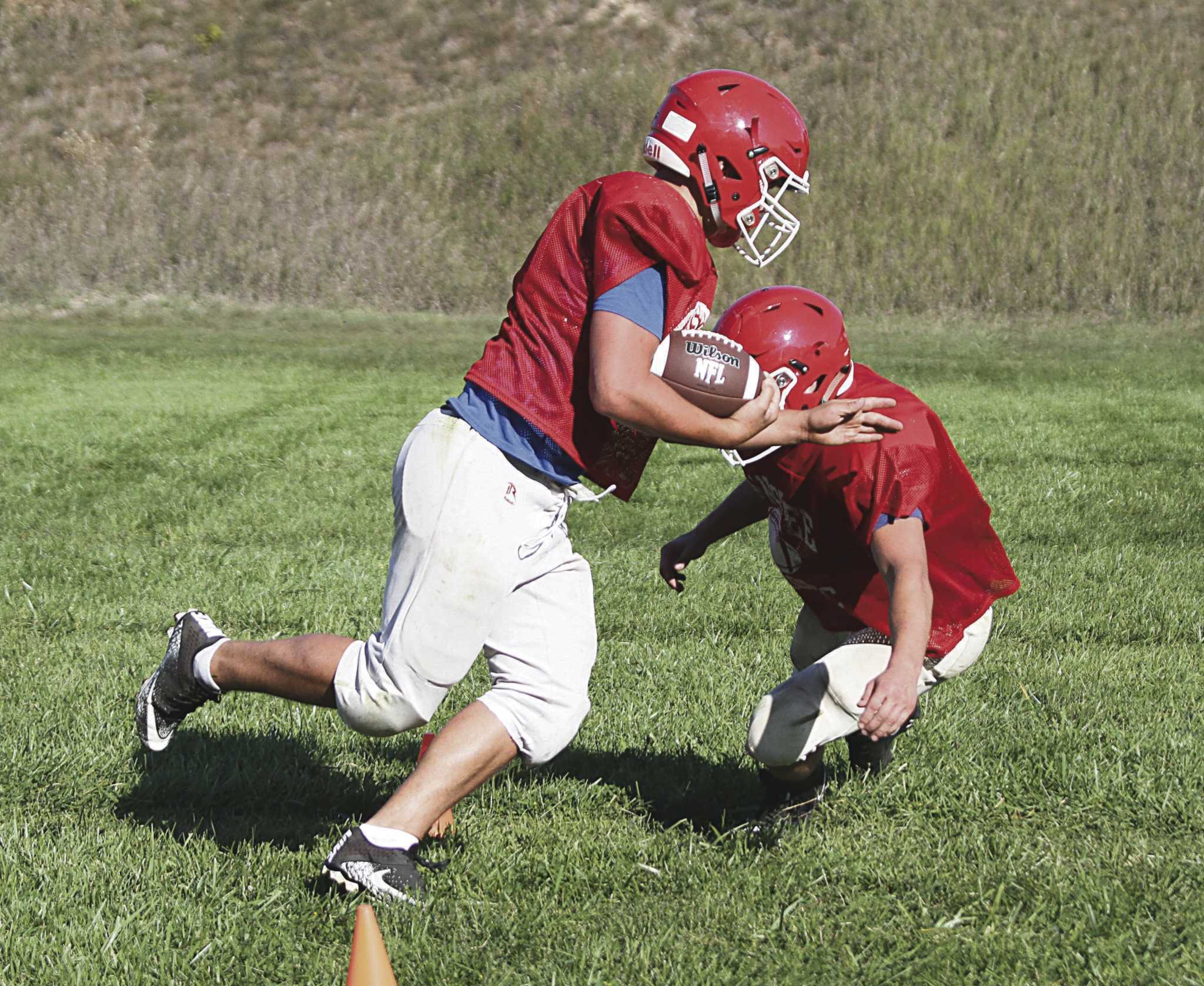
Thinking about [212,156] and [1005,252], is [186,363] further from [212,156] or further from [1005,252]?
[1005,252]

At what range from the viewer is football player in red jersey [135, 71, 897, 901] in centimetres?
314

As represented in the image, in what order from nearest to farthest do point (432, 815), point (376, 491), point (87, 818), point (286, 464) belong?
point (432, 815)
point (87, 818)
point (376, 491)
point (286, 464)

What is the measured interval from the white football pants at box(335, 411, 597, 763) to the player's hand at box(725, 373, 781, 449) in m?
0.49

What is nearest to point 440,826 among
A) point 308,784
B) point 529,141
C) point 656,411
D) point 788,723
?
point 308,784

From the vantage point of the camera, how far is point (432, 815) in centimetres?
326

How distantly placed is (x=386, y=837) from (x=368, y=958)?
2.13 ft

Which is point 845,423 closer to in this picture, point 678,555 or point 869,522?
point 869,522

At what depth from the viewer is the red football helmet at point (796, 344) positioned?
373cm

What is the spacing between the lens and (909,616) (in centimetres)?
327

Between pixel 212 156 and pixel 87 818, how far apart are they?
28932mm

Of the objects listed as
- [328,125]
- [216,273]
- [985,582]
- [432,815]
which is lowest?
[216,273]

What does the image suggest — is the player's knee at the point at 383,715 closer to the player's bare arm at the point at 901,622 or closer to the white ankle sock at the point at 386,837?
the white ankle sock at the point at 386,837

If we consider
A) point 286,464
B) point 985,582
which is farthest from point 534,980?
point 286,464

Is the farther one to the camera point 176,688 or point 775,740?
point 176,688
